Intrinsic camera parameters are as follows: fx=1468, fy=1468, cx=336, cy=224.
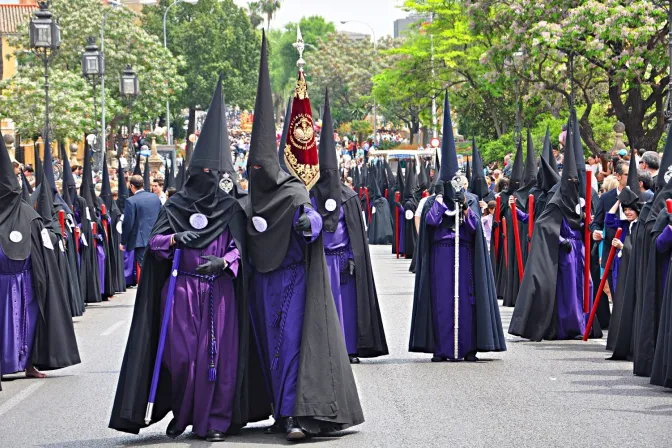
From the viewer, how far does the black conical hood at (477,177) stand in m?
20.4

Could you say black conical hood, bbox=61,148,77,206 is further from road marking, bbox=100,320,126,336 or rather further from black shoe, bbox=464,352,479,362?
black shoe, bbox=464,352,479,362

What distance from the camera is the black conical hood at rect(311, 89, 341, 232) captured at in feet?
40.1

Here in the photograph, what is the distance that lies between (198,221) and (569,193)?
751cm

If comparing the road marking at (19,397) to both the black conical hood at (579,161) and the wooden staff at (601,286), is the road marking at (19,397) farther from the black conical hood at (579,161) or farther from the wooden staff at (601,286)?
the black conical hood at (579,161)

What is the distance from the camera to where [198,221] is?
32.1 feet

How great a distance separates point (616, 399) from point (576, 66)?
2751 cm

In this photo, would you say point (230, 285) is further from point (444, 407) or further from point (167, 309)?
point (444, 407)

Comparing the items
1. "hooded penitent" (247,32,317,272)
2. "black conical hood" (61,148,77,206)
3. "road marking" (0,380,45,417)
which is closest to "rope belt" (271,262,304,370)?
"hooded penitent" (247,32,317,272)

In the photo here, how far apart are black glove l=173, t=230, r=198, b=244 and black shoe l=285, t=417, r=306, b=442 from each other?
1.34 meters

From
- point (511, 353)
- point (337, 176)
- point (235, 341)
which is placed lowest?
point (511, 353)

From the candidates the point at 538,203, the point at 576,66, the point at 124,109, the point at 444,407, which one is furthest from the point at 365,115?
the point at 444,407

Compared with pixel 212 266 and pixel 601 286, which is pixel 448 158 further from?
pixel 212 266

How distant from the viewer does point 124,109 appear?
6150 cm

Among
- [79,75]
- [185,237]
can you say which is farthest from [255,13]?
[185,237]
